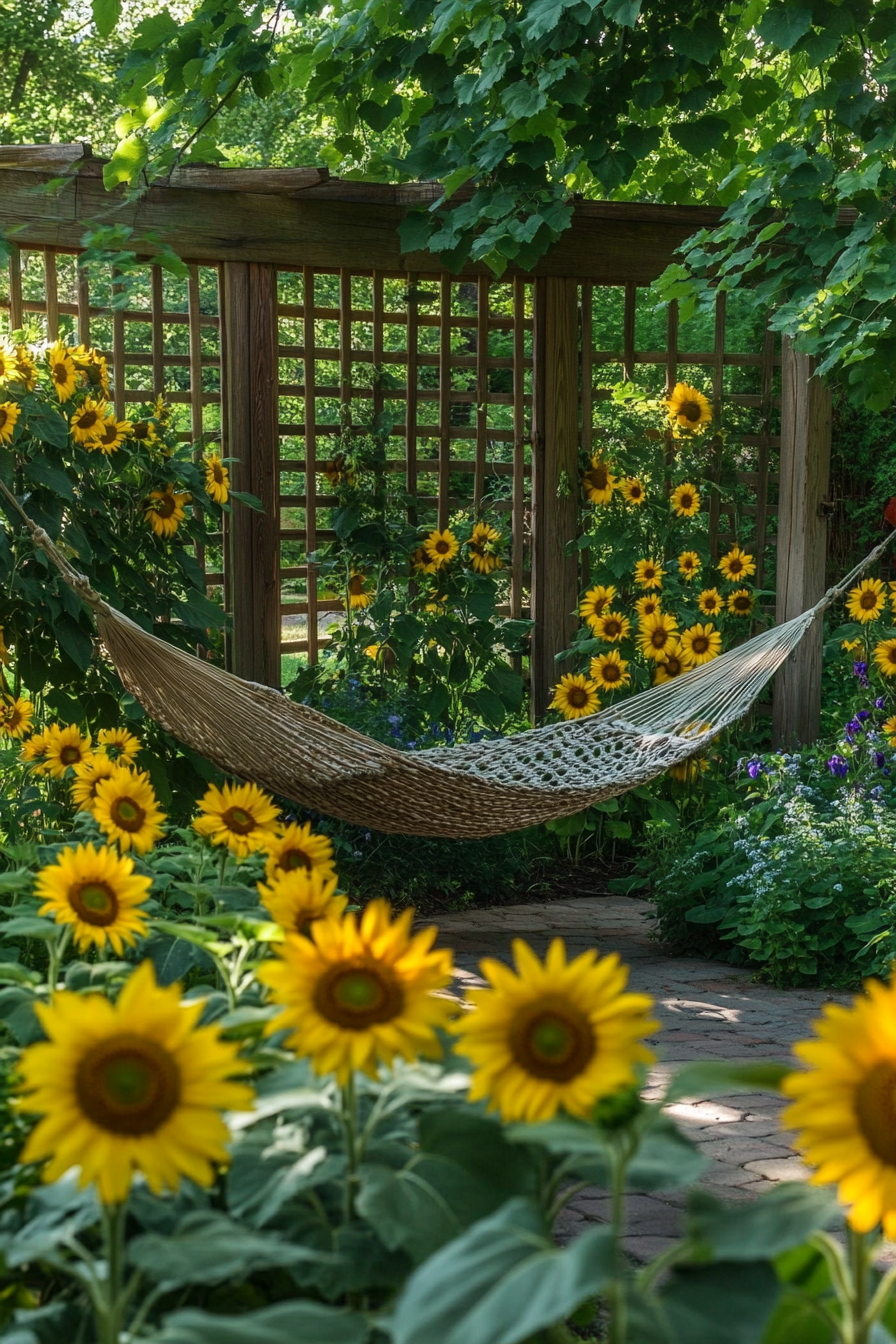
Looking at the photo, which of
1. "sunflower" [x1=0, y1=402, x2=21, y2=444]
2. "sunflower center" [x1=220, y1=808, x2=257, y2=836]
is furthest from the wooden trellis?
"sunflower center" [x1=220, y1=808, x2=257, y2=836]

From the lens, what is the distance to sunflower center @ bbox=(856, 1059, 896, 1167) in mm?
604

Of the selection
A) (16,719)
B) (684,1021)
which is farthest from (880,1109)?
(16,719)

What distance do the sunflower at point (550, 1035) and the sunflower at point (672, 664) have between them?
3.11 metres

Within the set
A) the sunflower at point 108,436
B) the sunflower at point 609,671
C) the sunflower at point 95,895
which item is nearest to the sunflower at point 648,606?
the sunflower at point 609,671

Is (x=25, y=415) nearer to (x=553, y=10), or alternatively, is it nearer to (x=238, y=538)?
(x=238, y=538)

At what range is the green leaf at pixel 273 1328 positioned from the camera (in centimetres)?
57

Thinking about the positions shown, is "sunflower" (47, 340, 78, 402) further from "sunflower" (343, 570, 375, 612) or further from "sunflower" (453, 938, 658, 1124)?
"sunflower" (453, 938, 658, 1124)

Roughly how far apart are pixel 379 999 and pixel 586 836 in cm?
331

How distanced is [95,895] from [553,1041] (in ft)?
1.71

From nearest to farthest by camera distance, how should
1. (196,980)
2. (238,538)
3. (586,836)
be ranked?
(196,980) < (238,538) < (586,836)

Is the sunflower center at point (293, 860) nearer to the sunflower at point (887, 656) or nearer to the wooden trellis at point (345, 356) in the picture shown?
the wooden trellis at point (345, 356)

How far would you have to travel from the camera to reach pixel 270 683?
3.67 m

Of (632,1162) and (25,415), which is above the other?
(25,415)

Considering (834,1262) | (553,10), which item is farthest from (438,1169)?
(553,10)
